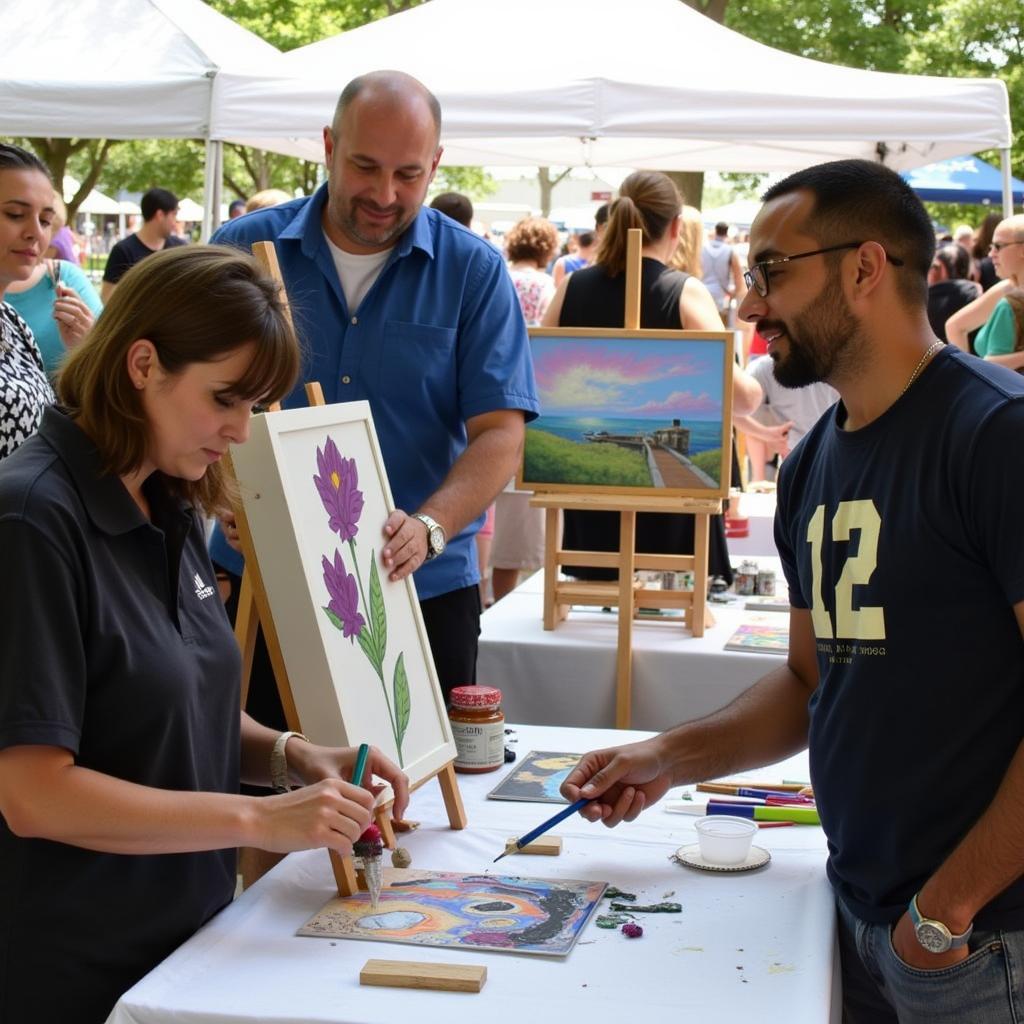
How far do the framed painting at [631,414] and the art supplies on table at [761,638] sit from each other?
38 cm

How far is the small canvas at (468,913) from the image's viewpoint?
157 centimetres

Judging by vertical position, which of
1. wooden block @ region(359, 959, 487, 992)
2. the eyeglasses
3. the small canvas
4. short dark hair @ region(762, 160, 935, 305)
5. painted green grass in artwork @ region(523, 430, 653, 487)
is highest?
short dark hair @ region(762, 160, 935, 305)

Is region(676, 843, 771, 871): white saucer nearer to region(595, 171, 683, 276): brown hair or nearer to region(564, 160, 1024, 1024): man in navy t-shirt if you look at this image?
region(564, 160, 1024, 1024): man in navy t-shirt

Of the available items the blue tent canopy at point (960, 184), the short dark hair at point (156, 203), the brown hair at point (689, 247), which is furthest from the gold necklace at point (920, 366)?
the blue tent canopy at point (960, 184)

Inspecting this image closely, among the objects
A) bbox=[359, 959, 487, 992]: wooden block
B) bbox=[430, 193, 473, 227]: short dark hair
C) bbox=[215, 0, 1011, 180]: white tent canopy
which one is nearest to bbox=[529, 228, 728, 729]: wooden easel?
bbox=[215, 0, 1011, 180]: white tent canopy

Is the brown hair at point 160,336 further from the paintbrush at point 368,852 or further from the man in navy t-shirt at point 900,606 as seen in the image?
the man in navy t-shirt at point 900,606

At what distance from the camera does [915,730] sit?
1624 mm

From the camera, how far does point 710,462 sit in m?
3.66

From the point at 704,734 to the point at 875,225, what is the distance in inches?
29.5

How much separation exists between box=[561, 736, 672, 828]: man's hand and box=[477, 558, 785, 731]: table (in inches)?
59.7

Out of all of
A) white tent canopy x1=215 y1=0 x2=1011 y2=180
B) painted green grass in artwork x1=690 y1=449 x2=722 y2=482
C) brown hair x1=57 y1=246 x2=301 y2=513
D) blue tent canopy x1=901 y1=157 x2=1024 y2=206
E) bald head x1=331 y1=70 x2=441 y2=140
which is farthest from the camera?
blue tent canopy x1=901 y1=157 x2=1024 y2=206

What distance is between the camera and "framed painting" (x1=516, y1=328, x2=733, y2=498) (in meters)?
3.66

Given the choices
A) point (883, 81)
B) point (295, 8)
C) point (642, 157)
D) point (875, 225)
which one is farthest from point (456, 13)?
point (295, 8)

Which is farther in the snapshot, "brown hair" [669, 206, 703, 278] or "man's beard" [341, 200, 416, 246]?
"brown hair" [669, 206, 703, 278]
